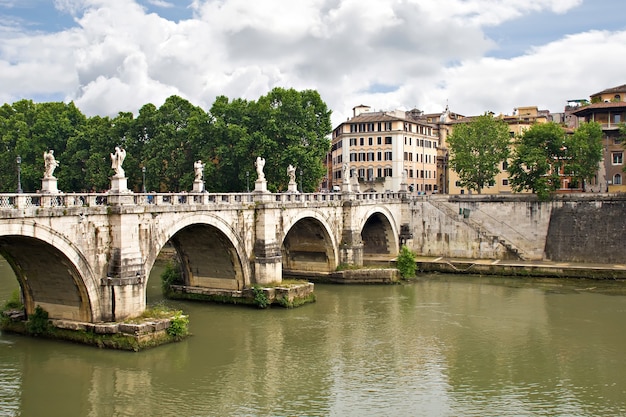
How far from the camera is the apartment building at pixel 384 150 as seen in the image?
65.6 meters

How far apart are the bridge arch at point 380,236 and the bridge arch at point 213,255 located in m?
18.3

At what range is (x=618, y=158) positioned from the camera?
53031 millimetres

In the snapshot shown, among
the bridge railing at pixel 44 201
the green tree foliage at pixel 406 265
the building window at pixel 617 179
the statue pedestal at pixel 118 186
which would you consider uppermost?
the building window at pixel 617 179

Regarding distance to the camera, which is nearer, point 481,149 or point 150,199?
point 150,199

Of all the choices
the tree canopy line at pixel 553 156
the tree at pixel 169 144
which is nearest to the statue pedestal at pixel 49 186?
the tree at pixel 169 144

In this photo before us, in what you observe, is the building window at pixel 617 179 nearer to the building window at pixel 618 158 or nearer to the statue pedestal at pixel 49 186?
the building window at pixel 618 158

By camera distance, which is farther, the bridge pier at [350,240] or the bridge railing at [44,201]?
the bridge pier at [350,240]

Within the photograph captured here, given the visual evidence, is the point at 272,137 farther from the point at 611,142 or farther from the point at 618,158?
the point at 618,158

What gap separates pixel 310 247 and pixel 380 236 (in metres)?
10.5

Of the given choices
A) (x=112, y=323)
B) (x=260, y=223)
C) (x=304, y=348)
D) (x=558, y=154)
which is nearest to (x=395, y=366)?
(x=304, y=348)

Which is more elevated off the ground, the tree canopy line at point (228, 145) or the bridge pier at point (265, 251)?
the tree canopy line at point (228, 145)

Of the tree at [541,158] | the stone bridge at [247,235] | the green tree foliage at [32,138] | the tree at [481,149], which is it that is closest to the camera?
the stone bridge at [247,235]

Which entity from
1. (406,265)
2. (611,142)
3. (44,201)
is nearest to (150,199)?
(44,201)

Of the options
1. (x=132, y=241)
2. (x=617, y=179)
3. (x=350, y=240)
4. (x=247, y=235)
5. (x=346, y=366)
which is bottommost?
(x=346, y=366)
